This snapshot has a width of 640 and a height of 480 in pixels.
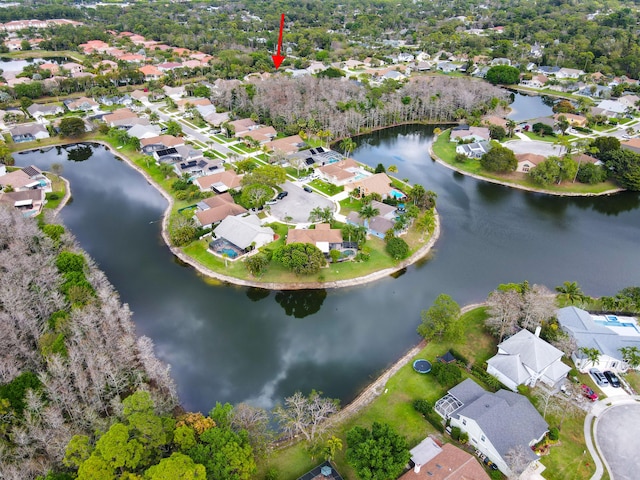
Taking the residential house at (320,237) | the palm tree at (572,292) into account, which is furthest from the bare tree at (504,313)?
the residential house at (320,237)

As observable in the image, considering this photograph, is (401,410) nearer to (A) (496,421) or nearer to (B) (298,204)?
(A) (496,421)

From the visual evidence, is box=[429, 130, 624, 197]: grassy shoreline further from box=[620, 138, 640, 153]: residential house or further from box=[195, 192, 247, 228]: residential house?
box=[195, 192, 247, 228]: residential house

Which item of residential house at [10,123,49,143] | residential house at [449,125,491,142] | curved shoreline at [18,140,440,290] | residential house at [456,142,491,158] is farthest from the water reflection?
residential house at [10,123,49,143]

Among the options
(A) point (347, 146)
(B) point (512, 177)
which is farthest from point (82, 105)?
(B) point (512, 177)

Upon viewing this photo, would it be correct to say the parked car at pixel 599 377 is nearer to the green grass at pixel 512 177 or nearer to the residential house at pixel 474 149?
the green grass at pixel 512 177

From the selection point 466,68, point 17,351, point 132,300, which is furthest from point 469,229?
point 466,68
